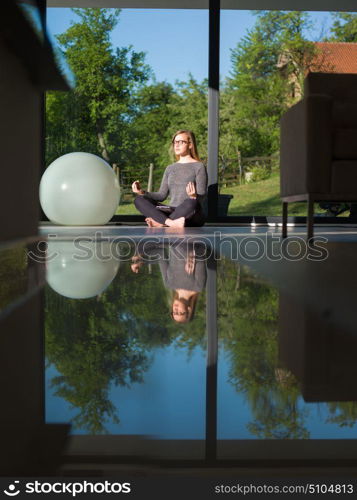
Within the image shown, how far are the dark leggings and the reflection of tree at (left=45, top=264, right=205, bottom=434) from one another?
318 centimetres

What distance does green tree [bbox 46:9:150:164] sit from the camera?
612cm

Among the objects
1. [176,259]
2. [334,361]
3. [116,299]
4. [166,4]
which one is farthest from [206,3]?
[334,361]

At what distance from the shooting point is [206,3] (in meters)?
5.56

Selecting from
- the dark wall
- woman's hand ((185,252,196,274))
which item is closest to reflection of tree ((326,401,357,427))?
woman's hand ((185,252,196,274))

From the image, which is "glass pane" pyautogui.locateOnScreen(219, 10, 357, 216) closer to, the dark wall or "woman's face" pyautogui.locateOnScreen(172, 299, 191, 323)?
the dark wall

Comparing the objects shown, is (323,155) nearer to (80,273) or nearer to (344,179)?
(344,179)

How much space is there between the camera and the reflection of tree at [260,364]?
0.35 metres

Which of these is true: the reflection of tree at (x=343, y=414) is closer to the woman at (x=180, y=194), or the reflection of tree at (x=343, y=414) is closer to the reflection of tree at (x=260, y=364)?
the reflection of tree at (x=260, y=364)

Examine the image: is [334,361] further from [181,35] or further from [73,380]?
[181,35]

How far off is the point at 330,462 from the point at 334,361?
0.63 feet

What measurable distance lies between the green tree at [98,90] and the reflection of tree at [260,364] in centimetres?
540

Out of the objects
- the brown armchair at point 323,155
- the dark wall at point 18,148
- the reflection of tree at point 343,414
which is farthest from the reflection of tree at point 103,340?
the dark wall at point 18,148

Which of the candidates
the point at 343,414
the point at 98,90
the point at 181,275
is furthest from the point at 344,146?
the point at 98,90

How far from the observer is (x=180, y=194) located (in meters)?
4.34
